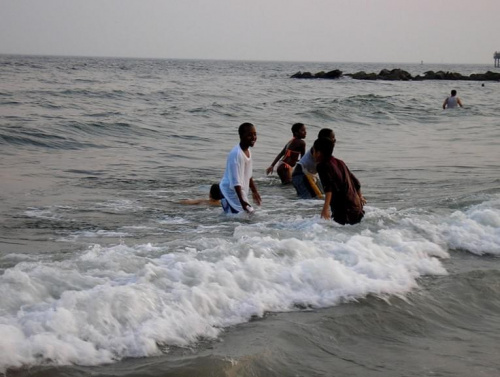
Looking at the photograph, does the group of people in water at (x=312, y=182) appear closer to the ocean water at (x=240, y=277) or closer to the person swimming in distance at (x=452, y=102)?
the ocean water at (x=240, y=277)

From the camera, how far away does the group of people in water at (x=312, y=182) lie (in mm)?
7316

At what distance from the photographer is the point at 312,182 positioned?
10.5m

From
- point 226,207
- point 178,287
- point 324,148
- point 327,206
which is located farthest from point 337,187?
point 178,287

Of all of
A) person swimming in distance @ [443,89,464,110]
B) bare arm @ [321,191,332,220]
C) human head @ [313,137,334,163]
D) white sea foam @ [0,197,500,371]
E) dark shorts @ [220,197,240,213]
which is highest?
human head @ [313,137,334,163]

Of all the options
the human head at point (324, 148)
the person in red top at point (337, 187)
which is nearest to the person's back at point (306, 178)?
the person in red top at point (337, 187)

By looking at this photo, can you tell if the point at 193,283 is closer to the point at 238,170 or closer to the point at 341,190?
the point at 341,190

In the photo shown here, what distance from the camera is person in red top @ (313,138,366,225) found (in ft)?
23.9

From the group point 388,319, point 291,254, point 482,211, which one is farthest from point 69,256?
point 482,211

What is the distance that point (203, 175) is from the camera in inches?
526

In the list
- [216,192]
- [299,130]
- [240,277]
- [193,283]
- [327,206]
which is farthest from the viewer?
[299,130]

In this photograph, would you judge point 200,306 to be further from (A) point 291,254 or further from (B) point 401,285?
(B) point 401,285

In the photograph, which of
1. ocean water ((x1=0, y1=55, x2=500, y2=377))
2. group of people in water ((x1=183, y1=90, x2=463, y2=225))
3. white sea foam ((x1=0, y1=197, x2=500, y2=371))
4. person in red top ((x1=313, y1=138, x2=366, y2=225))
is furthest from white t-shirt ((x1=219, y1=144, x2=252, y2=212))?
person in red top ((x1=313, y1=138, x2=366, y2=225))

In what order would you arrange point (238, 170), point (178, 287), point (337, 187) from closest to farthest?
point (178, 287)
point (337, 187)
point (238, 170)

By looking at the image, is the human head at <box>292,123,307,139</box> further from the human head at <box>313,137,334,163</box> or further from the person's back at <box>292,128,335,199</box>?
the human head at <box>313,137,334,163</box>
